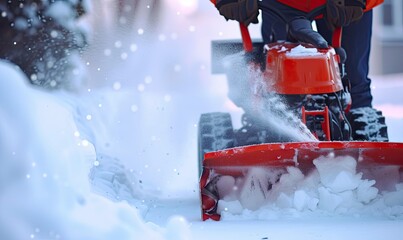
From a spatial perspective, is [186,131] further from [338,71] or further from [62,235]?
[62,235]

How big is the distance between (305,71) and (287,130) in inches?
15.0

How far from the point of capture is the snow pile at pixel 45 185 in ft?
7.36

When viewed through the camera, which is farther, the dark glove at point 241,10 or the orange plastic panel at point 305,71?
the dark glove at point 241,10

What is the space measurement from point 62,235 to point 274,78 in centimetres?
215

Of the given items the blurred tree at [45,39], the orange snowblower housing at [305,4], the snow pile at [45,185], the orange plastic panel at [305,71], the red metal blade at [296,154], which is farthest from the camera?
the blurred tree at [45,39]

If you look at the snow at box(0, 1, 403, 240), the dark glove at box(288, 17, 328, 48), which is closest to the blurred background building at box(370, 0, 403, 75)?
the snow at box(0, 1, 403, 240)

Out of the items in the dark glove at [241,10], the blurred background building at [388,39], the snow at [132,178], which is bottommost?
the blurred background building at [388,39]

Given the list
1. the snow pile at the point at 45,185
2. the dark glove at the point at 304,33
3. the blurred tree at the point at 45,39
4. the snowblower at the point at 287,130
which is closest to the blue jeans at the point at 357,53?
the snowblower at the point at 287,130

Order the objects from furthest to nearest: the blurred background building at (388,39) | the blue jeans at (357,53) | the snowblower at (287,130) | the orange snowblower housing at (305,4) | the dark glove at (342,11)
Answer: the blurred background building at (388,39)
the blue jeans at (357,53)
the orange snowblower housing at (305,4)
the dark glove at (342,11)
the snowblower at (287,130)

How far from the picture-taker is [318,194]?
381 cm

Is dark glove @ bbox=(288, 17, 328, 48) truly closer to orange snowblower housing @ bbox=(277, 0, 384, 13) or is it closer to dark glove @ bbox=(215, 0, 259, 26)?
dark glove @ bbox=(215, 0, 259, 26)

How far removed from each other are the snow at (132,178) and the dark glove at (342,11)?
96 centimetres

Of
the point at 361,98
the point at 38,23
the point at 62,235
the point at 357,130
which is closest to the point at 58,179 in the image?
the point at 62,235

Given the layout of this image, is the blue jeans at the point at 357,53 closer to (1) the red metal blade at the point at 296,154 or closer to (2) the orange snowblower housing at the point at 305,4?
(2) the orange snowblower housing at the point at 305,4
